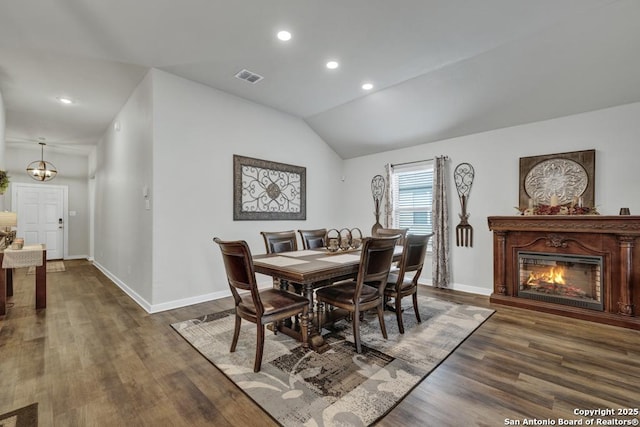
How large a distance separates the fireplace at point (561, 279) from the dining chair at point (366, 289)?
7.64ft

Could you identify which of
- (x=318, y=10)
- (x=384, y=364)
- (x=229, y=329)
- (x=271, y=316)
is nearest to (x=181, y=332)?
(x=229, y=329)

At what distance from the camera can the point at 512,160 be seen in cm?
406

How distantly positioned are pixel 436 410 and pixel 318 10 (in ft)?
10.2

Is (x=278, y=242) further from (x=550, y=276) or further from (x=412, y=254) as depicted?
(x=550, y=276)

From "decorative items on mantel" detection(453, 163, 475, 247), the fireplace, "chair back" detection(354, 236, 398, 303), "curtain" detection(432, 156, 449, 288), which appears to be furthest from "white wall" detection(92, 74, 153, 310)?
the fireplace

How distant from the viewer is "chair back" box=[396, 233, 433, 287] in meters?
2.76

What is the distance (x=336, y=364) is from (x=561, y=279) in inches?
124

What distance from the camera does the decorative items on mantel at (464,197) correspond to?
14.6 ft

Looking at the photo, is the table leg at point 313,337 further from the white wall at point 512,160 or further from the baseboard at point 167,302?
the white wall at point 512,160

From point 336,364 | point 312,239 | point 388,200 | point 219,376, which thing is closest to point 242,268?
point 219,376

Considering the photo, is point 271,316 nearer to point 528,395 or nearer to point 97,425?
point 97,425

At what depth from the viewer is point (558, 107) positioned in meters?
3.57

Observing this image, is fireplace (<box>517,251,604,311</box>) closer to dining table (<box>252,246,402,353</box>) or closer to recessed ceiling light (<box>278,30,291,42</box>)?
dining table (<box>252,246,402,353</box>)

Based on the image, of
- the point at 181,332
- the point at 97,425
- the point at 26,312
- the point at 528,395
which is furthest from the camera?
the point at 26,312
